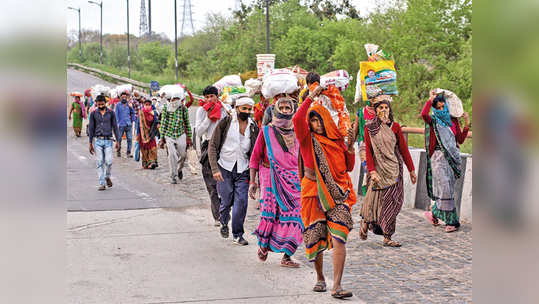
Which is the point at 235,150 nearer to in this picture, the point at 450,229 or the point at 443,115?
the point at 443,115

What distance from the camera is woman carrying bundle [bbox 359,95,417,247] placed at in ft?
26.5

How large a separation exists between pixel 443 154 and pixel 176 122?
7.26 meters

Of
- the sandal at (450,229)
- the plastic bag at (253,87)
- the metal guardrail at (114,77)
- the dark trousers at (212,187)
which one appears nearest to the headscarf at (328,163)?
the sandal at (450,229)

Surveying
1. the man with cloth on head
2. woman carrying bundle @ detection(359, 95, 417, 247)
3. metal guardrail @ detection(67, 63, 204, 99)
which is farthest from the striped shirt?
metal guardrail @ detection(67, 63, 204, 99)

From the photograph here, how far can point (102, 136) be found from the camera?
46.0 ft

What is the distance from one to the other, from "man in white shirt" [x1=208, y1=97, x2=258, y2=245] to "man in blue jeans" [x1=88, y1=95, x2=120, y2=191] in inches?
240

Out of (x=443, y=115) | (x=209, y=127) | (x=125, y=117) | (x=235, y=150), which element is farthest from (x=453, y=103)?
(x=125, y=117)

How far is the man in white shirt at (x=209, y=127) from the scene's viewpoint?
935cm

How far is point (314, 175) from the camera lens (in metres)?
6.11

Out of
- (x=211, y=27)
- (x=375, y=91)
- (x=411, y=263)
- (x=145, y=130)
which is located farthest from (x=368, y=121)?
(x=211, y=27)
